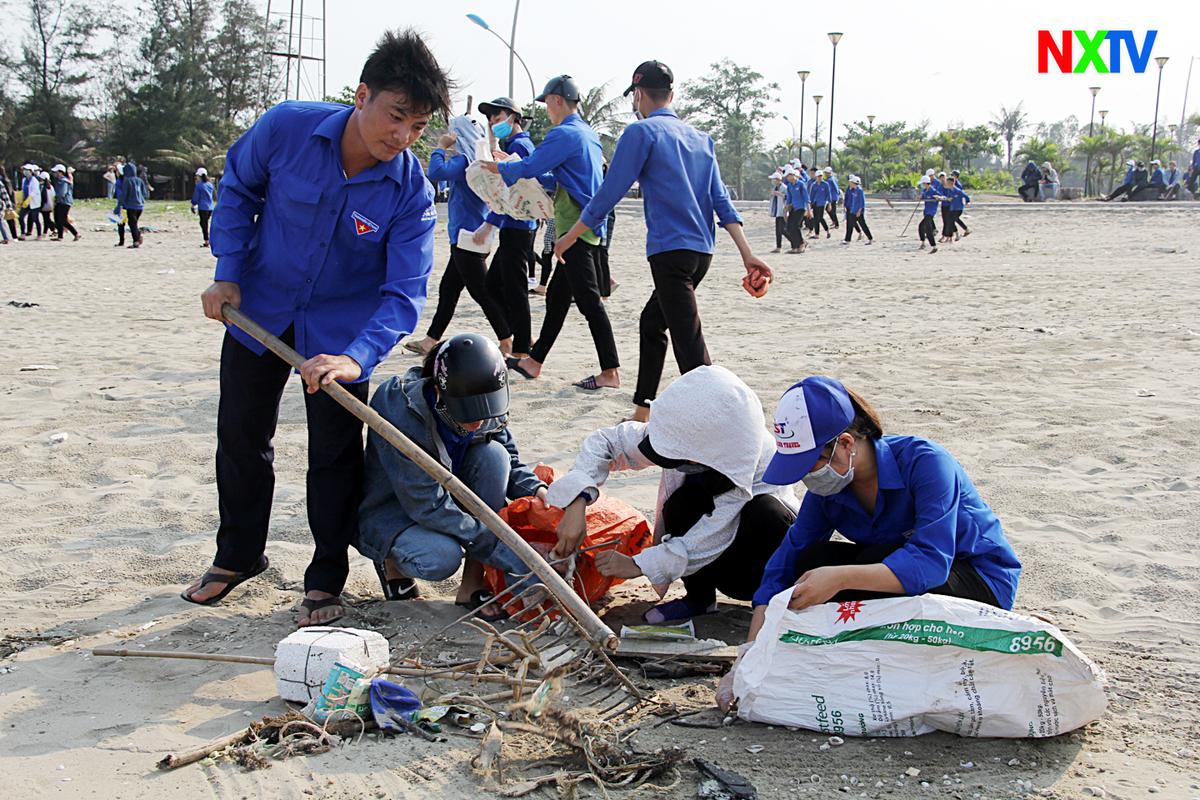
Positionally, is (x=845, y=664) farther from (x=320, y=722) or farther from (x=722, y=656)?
(x=320, y=722)

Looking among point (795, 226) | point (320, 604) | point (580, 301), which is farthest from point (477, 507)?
point (795, 226)

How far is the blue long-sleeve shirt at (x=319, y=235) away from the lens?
3178 millimetres

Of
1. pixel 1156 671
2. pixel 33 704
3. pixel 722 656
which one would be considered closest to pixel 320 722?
pixel 33 704

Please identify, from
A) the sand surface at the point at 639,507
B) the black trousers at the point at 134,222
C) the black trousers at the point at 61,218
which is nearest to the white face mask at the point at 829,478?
the sand surface at the point at 639,507

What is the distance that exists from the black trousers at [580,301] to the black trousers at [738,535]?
9.62 feet

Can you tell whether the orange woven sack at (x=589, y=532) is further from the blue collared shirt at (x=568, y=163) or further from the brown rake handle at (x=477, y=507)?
the blue collared shirt at (x=568, y=163)

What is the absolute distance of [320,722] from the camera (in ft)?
8.70

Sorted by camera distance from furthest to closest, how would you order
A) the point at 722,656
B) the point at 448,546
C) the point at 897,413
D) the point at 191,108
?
the point at 191,108 < the point at 897,413 < the point at 448,546 < the point at 722,656

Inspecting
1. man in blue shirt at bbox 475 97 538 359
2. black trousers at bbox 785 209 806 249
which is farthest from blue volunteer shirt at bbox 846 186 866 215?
man in blue shirt at bbox 475 97 538 359

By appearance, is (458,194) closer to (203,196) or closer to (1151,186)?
(203,196)

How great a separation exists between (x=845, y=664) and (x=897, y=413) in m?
3.42

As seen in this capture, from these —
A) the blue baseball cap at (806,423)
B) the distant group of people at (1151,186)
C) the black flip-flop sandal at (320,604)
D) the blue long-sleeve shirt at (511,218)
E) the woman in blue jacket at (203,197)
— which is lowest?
the black flip-flop sandal at (320,604)

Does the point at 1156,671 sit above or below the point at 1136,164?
below

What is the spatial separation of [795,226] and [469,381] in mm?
17520
